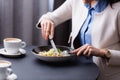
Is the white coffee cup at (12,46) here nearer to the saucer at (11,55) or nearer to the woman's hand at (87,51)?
the saucer at (11,55)

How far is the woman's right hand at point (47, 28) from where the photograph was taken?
1571 mm

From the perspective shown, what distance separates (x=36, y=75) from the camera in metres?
1.16

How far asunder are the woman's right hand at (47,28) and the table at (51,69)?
0.63 ft

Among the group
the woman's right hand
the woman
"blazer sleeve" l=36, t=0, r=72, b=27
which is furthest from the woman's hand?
"blazer sleeve" l=36, t=0, r=72, b=27

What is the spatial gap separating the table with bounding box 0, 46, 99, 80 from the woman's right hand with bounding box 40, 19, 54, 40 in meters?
0.19

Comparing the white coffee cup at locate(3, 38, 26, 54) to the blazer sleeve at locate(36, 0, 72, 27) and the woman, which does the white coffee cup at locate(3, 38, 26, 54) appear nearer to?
the woman

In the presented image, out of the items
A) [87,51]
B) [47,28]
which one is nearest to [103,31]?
[87,51]

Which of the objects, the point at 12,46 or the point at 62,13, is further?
the point at 62,13

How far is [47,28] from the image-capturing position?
5.22ft

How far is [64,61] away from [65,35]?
1.08 m

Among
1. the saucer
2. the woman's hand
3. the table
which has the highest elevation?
the woman's hand

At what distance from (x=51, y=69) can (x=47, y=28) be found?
39 centimetres

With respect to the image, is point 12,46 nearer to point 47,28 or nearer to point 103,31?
point 47,28

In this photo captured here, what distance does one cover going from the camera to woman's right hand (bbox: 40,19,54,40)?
A: 5.16 feet
